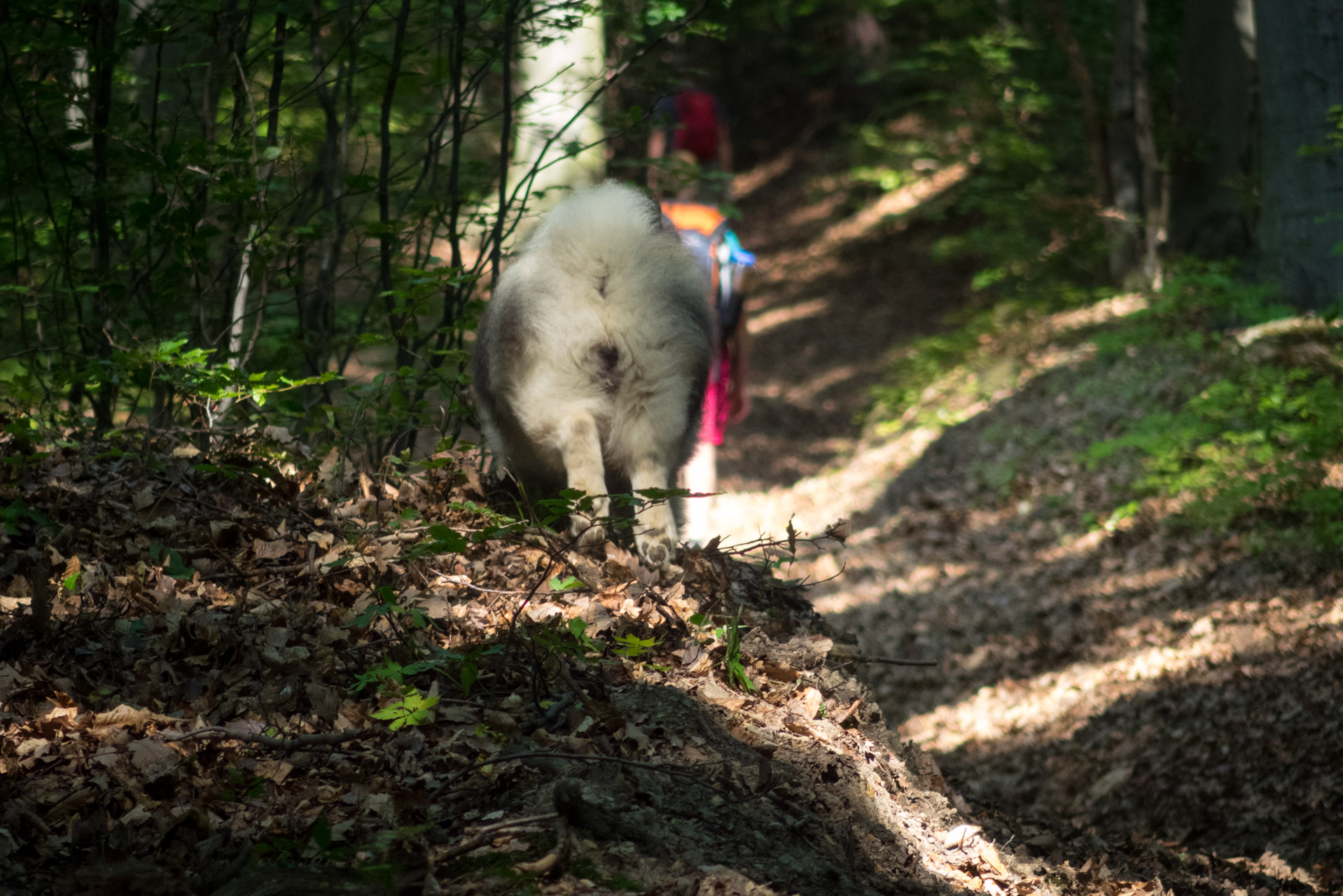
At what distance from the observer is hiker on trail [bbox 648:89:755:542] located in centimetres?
622

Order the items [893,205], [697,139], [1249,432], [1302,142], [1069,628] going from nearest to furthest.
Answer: [1069,628], [1249,432], [697,139], [1302,142], [893,205]

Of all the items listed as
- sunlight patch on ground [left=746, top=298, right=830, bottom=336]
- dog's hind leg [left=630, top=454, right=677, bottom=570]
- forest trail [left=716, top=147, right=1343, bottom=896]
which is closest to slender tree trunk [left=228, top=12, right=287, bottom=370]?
dog's hind leg [left=630, top=454, right=677, bottom=570]

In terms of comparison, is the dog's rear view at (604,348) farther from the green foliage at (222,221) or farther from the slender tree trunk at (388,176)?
the slender tree trunk at (388,176)

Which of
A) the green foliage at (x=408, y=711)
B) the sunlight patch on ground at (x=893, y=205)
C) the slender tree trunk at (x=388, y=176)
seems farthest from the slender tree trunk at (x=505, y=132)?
the sunlight patch on ground at (x=893, y=205)

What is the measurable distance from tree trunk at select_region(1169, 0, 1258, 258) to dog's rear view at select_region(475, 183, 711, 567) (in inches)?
318

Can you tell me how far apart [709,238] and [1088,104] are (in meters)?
7.28

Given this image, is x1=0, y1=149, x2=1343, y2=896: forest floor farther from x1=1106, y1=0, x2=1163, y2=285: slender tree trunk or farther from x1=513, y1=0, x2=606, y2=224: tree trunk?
x1=1106, y1=0, x2=1163, y2=285: slender tree trunk

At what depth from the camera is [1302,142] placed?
8453 mm

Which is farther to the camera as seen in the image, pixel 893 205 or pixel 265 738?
pixel 893 205

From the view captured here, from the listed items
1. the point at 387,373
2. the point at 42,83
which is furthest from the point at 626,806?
the point at 42,83

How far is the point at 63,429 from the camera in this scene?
4.46 metres

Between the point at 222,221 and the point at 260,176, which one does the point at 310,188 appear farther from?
the point at 222,221

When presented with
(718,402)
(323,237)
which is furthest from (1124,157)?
(323,237)

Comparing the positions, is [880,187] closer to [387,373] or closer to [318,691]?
[387,373]
